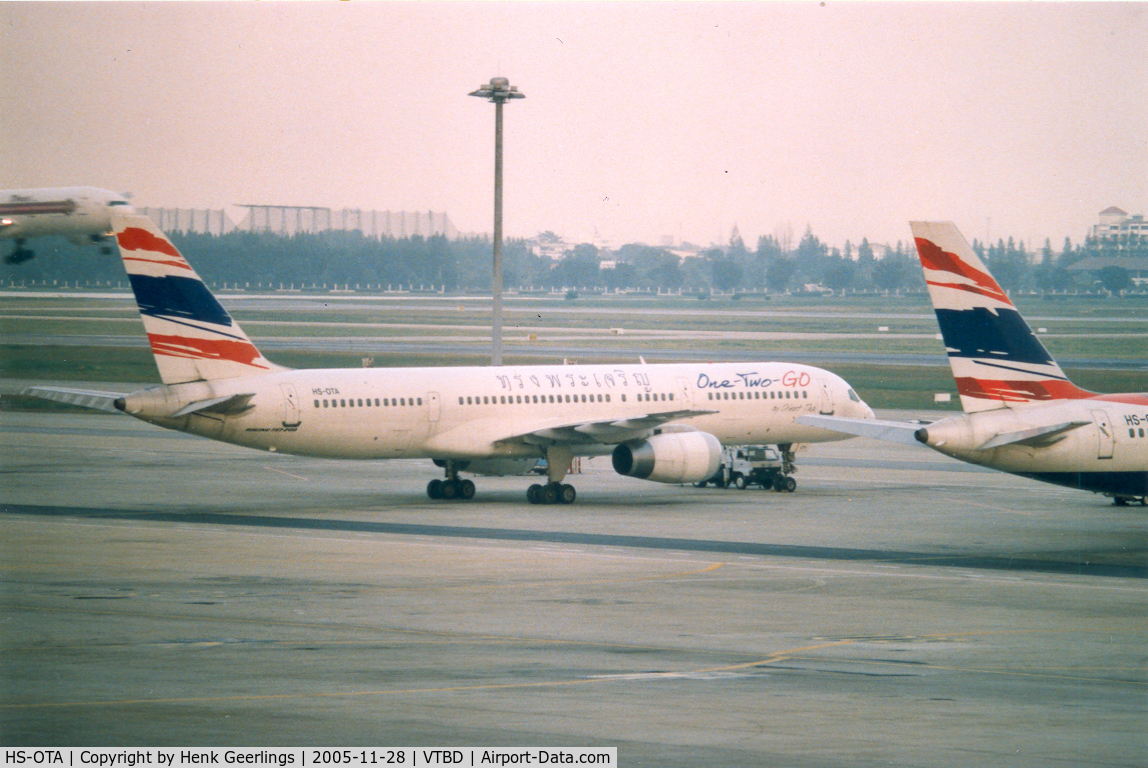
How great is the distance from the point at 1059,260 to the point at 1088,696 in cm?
8095

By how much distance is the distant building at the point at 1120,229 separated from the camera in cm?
8550

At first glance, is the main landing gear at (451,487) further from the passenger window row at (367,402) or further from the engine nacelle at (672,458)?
the engine nacelle at (672,458)

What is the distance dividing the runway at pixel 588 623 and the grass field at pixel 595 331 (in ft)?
40.9

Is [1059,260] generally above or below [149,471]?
above

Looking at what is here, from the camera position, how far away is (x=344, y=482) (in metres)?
57.6

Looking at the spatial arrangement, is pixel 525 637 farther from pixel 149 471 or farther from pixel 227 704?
pixel 149 471

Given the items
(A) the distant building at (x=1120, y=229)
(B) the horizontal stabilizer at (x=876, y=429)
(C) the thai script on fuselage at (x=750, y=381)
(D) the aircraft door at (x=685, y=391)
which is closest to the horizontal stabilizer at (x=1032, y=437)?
(B) the horizontal stabilizer at (x=876, y=429)

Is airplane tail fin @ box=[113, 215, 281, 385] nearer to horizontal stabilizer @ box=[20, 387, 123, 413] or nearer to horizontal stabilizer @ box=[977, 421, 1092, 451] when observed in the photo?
horizontal stabilizer @ box=[20, 387, 123, 413]

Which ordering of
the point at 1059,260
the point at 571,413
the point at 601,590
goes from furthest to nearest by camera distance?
the point at 1059,260, the point at 571,413, the point at 601,590

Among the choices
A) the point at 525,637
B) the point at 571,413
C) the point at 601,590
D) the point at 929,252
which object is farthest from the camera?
the point at 571,413

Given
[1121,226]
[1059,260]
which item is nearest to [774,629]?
[1121,226]

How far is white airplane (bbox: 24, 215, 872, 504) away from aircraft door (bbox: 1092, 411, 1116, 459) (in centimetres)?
1284
